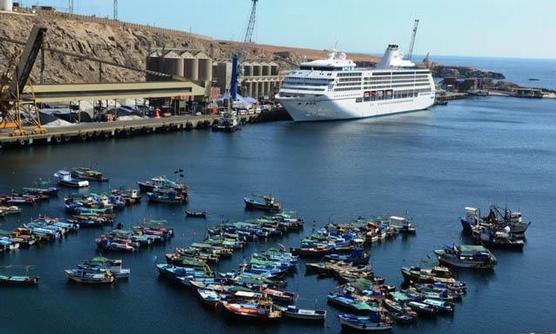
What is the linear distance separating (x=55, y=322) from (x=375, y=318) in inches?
246

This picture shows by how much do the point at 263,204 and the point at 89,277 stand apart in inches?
313

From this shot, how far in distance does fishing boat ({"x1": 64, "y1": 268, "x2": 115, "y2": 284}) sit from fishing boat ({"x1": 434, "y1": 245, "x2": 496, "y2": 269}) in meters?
8.23

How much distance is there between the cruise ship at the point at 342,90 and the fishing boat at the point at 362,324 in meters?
31.0

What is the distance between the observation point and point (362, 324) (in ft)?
50.6

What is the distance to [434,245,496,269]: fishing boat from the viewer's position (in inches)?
779

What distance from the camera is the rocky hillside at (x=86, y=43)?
4675cm

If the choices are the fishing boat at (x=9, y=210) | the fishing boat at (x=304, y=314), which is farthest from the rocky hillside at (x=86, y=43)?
the fishing boat at (x=304, y=314)

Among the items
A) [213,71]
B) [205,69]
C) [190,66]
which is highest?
[190,66]

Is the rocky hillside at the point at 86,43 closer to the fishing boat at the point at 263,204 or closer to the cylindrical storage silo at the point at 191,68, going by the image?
the cylindrical storage silo at the point at 191,68

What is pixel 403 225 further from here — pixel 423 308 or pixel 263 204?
pixel 423 308

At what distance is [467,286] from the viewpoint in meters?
18.4

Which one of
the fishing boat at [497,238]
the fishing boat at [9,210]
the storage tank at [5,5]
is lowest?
the fishing boat at [497,238]

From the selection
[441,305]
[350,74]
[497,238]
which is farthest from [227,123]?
[441,305]

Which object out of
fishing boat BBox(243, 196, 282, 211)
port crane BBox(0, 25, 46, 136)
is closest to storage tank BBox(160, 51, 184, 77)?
port crane BBox(0, 25, 46, 136)
